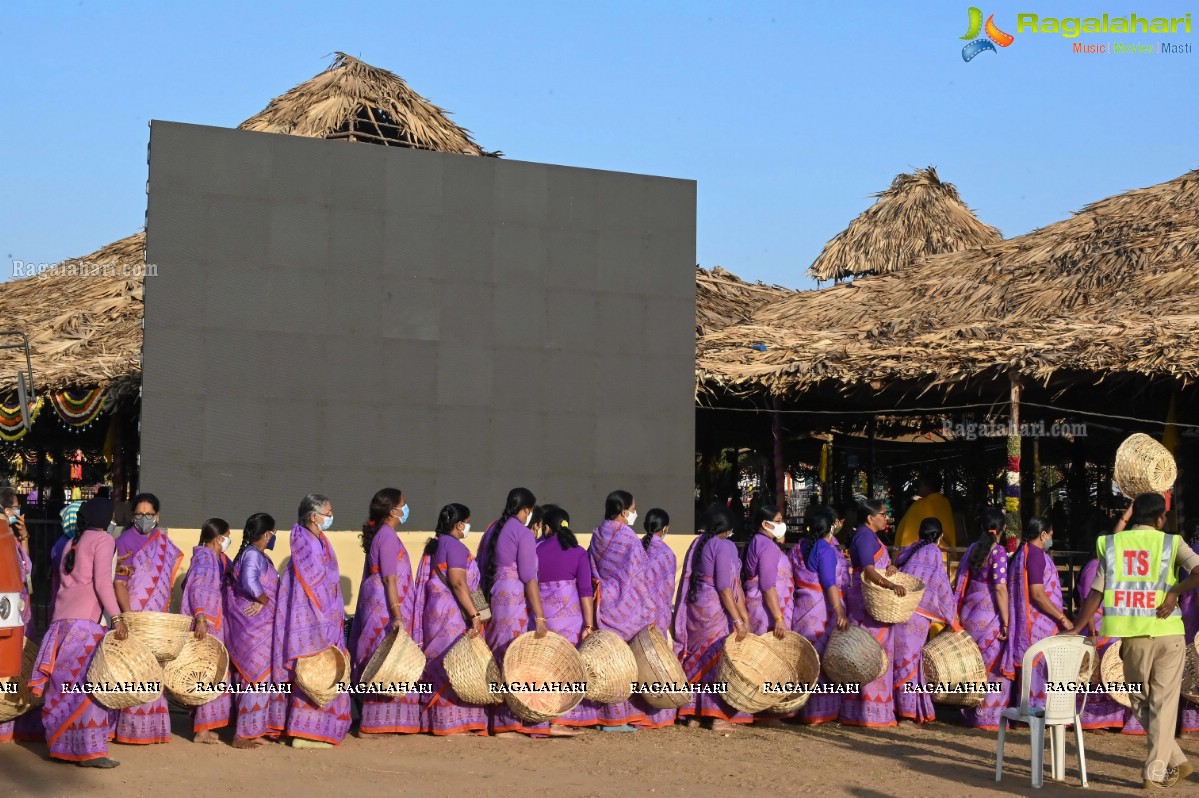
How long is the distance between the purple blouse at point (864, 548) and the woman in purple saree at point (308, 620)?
3191 millimetres

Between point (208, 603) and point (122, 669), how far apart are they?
2.75 ft

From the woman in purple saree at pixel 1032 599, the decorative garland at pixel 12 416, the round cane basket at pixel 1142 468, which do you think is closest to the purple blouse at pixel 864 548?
the woman in purple saree at pixel 1032 599

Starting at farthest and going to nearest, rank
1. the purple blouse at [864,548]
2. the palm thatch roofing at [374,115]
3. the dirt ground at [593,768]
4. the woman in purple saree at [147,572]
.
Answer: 1. the palm thatch roofing at [374,115]
2. the purple blouse at [864,548]
3. the woman in purple saree at [147,572]
4. the dirt ground at [593,768]

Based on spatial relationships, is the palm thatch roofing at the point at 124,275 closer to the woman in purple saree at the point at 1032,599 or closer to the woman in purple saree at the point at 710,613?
the woman in purple saree at the point at 710,613

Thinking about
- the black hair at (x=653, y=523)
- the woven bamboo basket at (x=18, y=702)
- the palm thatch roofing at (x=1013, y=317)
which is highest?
the palm thatch roofing at (x=1013, y=317)

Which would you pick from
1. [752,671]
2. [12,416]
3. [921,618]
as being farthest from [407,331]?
[12,416]

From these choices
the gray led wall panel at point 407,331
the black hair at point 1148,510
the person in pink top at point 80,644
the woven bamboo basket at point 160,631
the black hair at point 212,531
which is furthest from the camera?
the gray led wall panel at point 407,331

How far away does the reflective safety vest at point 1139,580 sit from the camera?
654 centimetres

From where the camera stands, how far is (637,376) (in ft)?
35.5

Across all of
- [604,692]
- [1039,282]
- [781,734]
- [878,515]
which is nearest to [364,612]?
[604,692]

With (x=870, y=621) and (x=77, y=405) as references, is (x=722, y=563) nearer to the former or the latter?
(x=870, y=621)

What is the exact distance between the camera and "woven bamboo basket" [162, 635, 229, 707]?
727cm

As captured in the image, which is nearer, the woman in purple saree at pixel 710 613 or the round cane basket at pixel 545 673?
the round cane basket at pixel 545 673

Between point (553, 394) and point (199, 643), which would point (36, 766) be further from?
point (553, 394)
